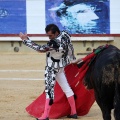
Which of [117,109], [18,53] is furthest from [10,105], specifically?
[18,53]

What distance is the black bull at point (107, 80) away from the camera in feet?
18.1

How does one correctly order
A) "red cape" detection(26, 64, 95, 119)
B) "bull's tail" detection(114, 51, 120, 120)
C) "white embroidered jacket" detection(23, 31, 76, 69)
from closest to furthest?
1. "bull's tail" detection(114, 51, 120, 120)
2. "white embroidered jacket" detection(23, 31, 76, 69)
3. "red cape" detection(26, 64, 95, 119)

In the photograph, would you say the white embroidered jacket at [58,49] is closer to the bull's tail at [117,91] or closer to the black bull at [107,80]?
the black bull at [107,80]

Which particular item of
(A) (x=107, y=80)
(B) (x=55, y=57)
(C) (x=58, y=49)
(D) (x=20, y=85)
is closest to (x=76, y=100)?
(B) (x=55, y=57)

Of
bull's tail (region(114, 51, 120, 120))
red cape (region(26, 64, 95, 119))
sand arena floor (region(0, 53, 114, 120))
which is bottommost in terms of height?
sand arena floor (region(0, 53, 114, 120))

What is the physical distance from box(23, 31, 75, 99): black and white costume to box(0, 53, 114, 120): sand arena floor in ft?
2.31

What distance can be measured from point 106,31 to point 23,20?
309 cm

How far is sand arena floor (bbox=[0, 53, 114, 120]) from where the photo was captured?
8000 millimetres

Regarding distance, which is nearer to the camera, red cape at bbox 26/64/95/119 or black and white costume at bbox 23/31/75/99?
black and white costume at bbox 23/31/75/99

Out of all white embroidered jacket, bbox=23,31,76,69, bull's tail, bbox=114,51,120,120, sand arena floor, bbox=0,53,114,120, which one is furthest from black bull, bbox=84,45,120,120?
sand arena floor, bbox=0,53,114,120

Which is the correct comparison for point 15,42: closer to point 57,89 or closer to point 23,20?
point 23,20

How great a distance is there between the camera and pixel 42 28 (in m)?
20.5

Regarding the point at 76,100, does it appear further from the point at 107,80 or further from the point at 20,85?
the point at 20,85

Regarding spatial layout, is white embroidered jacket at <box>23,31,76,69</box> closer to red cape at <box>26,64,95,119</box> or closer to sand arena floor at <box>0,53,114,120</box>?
red cape at <box>26,64,95,119</box>
